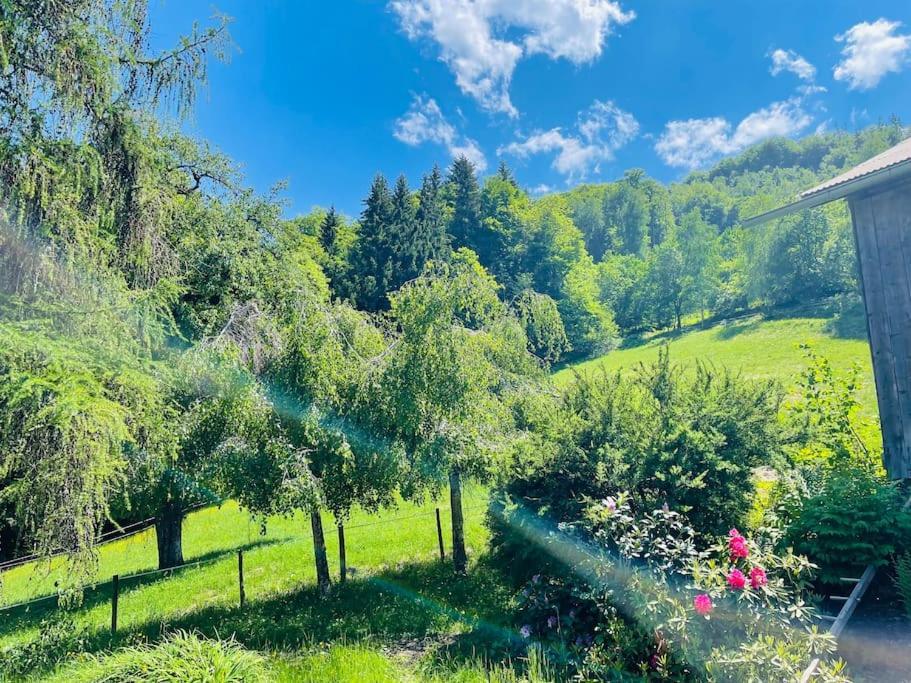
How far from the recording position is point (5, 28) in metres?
4.88

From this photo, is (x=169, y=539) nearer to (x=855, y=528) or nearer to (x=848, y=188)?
(x=855, y=528)

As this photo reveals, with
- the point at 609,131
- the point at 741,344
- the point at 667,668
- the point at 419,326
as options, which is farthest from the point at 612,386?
the point at 609,131

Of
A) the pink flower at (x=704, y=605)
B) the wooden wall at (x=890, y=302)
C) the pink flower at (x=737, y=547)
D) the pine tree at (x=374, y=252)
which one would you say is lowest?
the pink flower at (x=704, y=605)

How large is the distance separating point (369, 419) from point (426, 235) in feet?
97.5

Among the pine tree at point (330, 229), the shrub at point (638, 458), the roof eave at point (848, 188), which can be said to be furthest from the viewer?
the pine tree at point (330, 229)

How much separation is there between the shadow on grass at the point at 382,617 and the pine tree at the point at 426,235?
24.4 metres

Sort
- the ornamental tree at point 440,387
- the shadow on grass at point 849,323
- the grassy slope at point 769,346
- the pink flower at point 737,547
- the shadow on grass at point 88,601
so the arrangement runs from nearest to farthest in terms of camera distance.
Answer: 1. the pink flower at point 737,547
2. the ornamental tree at point 440,387
3. the shadow on grass at point 88,601
4. the grassy slope at point 769,346
5. the shadow on grass at point 849,323

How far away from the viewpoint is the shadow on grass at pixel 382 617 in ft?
17.6

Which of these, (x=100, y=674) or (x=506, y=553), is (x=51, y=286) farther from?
(x=506, y=553)

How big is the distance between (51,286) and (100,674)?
363cm

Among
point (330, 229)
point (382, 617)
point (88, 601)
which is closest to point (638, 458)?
point (382, 617)

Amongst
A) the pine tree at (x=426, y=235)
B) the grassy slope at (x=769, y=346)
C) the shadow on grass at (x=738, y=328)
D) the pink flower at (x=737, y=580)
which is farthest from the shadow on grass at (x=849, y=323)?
the pink flower at (x=737, y=580)

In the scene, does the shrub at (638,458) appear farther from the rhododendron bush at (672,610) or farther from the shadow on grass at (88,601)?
the shadow on grass at (88,601)

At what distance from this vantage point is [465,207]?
4531 cm
